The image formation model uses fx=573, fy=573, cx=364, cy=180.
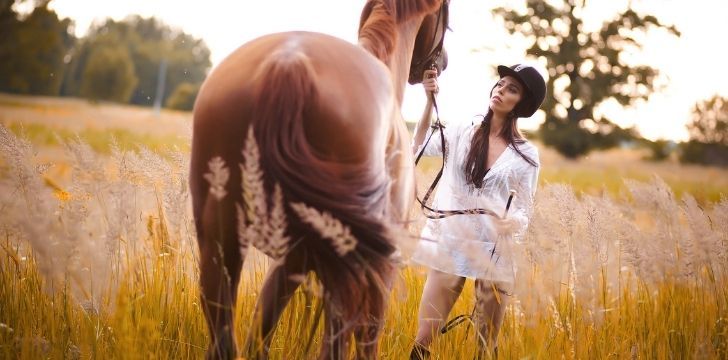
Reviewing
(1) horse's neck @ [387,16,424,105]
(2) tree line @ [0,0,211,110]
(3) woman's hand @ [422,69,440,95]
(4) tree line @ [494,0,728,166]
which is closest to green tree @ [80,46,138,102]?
(2) tree line @ [0,0,211,110]

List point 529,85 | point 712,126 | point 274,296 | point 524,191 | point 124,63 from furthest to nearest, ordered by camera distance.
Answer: point 124,63
point 712,126
point 529,85
point 524,191
point 274,296

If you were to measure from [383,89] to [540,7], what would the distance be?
82.3 feet

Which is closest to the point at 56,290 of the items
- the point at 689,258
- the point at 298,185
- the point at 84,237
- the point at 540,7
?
the point at 84,237

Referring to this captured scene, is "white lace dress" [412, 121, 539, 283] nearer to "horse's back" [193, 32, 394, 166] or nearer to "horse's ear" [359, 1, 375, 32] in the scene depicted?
"horse's ear" [359, 1, 375, 32]

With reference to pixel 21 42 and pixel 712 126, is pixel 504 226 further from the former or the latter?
pixel 712 126

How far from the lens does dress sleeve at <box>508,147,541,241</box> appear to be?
294cm

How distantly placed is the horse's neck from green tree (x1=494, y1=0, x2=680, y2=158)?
76.2ft

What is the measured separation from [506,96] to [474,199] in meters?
0.62

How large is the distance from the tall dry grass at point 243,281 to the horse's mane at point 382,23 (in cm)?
93

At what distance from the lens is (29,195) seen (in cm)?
256

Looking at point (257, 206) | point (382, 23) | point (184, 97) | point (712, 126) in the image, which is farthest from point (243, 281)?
point (184, 97)

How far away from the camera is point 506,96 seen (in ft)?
10.6

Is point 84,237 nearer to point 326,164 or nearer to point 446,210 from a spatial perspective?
point 326,164

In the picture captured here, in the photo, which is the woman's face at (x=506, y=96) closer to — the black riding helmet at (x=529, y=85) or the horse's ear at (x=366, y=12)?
the black riding helmet at (x=529, y=85)
